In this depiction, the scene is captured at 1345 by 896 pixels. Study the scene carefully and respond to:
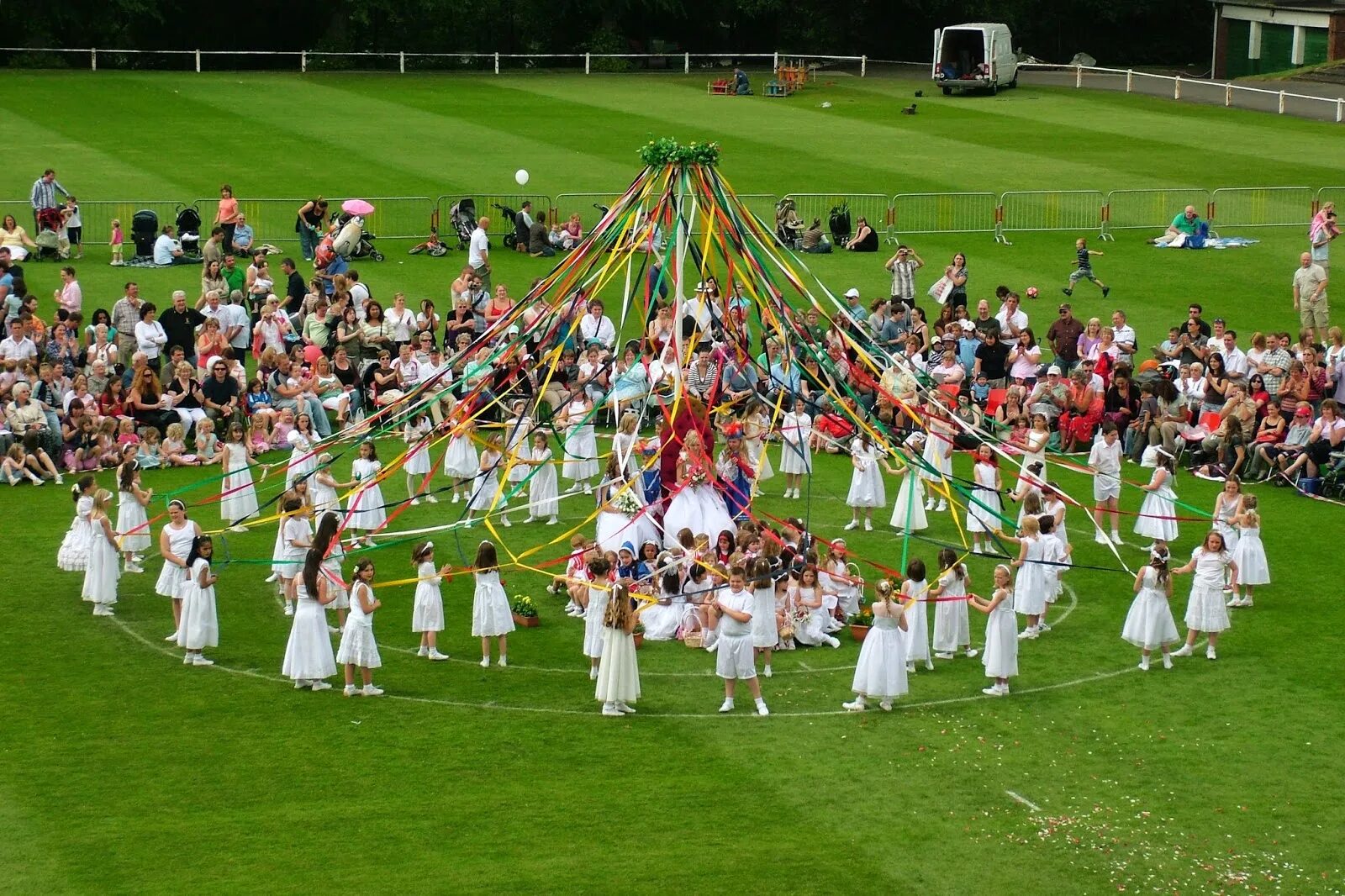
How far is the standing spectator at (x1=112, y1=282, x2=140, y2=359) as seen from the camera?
1081 inches

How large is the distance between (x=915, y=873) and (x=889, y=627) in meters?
3.48

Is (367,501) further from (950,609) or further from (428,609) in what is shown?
(950,609)

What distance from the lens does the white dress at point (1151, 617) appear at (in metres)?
18.4

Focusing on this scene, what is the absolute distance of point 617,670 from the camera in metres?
17.1

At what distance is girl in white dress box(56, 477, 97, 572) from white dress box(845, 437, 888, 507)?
8782 millimetres

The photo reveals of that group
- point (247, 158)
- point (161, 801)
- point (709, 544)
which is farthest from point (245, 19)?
point (161, 801)

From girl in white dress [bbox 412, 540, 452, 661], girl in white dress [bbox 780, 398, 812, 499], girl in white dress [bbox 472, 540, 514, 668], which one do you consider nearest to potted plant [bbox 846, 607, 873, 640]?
girl in white dress [bbox 472, 540, 514, 668]

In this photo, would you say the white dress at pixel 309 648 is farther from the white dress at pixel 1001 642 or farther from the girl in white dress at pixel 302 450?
the white dress at pixel 1001 642

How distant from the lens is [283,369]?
2645cm

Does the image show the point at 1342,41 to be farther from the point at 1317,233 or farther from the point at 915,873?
the point at 915,873

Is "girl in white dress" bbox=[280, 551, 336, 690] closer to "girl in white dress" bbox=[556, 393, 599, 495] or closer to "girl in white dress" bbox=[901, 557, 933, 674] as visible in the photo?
"girl in white dress" bbox=[901, 557, 933, 674]

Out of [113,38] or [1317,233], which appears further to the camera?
[113,38]

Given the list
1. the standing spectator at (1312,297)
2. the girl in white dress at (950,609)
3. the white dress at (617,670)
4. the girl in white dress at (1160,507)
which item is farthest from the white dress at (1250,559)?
the standing spectator at (1312,297)

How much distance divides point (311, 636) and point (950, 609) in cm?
614
